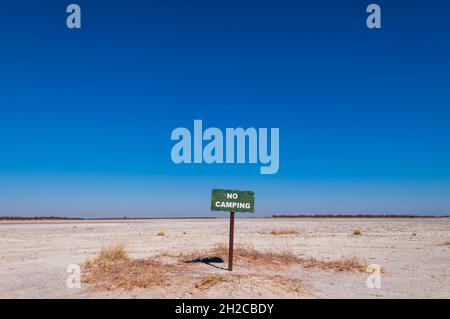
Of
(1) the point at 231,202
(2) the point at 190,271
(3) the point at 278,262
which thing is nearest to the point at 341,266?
(3) the point at 278,262

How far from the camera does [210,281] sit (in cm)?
877

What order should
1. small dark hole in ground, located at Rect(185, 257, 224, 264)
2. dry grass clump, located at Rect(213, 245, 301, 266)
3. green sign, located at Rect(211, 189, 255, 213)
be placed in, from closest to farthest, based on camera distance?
green sign, located at Rect(211, 189, 255, 213)
dry grass clump, located at Rect(213, 245, 301, 266)
small dark hole in ground, located at Rect(185, 257, 224, 264)

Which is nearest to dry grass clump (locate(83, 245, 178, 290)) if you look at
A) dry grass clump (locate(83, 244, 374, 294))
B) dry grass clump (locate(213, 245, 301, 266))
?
dry grass clump (locate(83, 244, 374, 294))

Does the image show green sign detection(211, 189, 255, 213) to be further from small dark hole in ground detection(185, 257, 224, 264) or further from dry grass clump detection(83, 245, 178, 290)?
small dark hole in ground detection(185, 257, 224, 264)

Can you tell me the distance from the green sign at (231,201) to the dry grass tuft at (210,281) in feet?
5.48

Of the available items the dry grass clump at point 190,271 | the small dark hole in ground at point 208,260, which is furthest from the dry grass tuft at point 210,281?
the small dark hole in ground at point 208,260

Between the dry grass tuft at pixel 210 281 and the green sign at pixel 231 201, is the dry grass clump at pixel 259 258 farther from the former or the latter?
the dry grass tuft at pixel 210 281

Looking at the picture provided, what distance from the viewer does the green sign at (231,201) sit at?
10.1 metres

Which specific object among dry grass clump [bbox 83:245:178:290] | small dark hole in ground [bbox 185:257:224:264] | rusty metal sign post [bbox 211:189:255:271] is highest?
rusty metal sign post [bbox 211:189:255:271]

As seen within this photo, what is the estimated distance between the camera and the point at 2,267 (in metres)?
12.4

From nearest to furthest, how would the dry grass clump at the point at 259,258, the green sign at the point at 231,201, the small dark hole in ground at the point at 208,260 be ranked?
1. the green sign at the point at 231,201
2. the dry grass clump at the point at 259,258
3. the small dark hole in ground at the point at 208,260

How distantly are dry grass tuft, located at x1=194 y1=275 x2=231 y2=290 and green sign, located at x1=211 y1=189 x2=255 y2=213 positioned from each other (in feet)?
5.48

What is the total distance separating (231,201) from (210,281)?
2.10 meters

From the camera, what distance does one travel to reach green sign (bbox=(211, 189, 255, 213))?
10109mm
